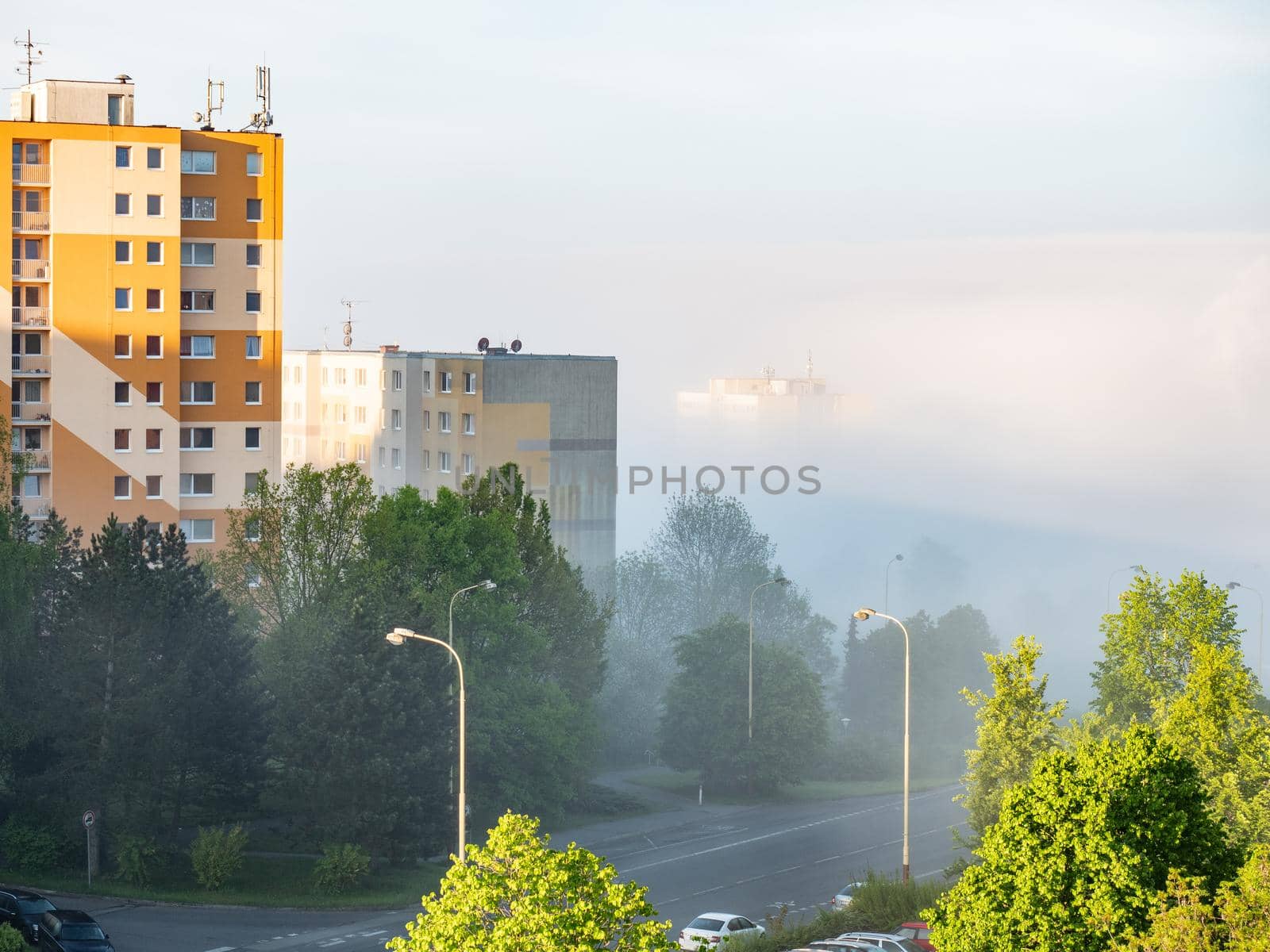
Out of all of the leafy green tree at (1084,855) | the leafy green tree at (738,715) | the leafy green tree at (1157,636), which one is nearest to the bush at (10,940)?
the leafy green tree at (1084,855)

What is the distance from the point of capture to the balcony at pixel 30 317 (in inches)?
2734

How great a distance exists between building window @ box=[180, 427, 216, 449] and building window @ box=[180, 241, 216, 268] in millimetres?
7335

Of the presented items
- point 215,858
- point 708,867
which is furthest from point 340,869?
point 708,867

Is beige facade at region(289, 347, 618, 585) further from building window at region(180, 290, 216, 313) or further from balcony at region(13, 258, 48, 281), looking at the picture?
balcony at region(13, 258, 48, 281)

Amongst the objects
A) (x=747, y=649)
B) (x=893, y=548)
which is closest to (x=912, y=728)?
(x=747, y=649)

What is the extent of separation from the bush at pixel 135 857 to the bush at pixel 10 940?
32.0ft

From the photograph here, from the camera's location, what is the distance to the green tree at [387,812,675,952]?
67.5 ft

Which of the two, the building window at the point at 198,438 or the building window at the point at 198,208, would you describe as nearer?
the building window at the point at 198,208

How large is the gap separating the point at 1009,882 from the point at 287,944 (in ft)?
69.7

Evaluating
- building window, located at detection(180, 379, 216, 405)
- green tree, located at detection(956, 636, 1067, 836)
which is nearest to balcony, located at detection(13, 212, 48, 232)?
building window, located at detection(180, 379, 216, 405)

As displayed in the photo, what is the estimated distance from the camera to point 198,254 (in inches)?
2820

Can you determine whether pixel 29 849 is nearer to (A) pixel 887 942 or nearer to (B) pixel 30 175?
(A) pixel 887 942

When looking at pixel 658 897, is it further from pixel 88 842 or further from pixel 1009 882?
pixel 1009 882

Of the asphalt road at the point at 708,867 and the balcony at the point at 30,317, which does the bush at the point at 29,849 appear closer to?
the asphalt road at the point at 708,867
